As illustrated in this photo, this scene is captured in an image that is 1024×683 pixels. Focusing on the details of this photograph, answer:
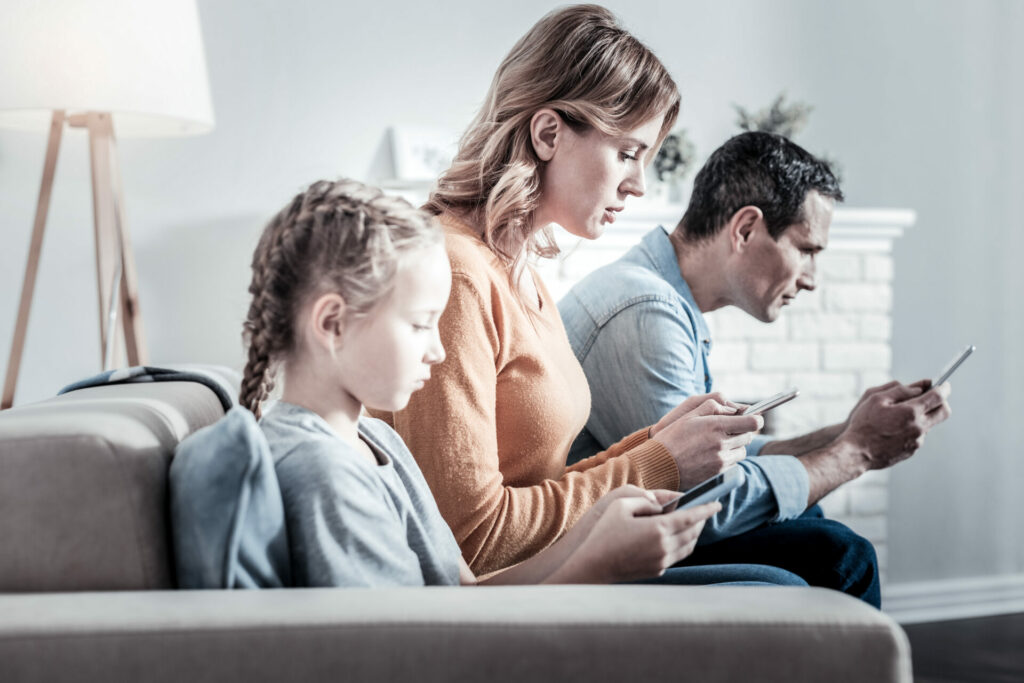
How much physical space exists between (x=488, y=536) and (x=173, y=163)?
6.90 feet

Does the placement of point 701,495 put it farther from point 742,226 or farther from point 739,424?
point 742,226

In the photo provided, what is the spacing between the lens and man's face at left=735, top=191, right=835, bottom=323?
1.92m

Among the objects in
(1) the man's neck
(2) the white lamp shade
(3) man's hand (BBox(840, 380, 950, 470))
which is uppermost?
(2) the white lamp shade

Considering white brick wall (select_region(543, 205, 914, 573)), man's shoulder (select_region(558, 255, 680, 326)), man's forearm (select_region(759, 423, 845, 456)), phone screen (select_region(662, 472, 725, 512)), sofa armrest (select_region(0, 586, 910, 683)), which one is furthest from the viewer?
white brick wall (select_region(543, 205, 914, 573))

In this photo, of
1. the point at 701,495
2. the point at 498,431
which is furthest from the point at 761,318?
the point at 701,495

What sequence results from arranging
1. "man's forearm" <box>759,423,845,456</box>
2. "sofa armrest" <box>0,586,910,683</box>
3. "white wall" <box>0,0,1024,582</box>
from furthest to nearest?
"white wall" <box>0,0,1024,582</box> → "man's forearm" <box>759,423,845,456</box> → "sofa armrest" <box>0,586,910,683</box>

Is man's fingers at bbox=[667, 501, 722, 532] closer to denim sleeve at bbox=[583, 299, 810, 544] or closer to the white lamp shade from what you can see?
denim sleeve at bbox=[583, 299, 810, 544]

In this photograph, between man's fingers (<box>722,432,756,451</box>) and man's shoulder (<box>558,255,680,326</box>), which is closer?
man's fingers (<box>722,432,756,451</box>)

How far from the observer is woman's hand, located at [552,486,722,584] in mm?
955

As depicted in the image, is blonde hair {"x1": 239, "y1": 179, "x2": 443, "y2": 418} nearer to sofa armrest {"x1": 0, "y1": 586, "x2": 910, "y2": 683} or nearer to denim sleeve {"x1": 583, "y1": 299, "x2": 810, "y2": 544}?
sofa armrest {"x1": 0, "y1": 586, "x2": 910, "y2": 683}

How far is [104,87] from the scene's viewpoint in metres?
2.18

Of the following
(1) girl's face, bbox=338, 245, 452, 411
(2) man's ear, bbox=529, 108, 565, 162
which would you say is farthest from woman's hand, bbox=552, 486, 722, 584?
(2) man's ear, bbox=529, 108, 565, 162

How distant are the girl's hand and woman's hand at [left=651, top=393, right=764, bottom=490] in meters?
0.30

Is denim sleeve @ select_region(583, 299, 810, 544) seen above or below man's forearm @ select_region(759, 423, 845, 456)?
above
